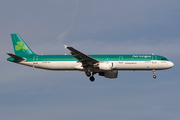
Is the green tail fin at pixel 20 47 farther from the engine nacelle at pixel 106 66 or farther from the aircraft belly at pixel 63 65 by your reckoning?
the engine nacelle at pixel 106 66

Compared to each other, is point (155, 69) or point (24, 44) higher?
point (24, 44)

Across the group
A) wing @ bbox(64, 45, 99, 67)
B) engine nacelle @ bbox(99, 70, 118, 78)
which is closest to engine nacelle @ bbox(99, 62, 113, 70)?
wing @ bbox(64, 45, 99, 67)

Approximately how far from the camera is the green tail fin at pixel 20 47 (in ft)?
187

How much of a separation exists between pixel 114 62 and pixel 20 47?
1947 cm

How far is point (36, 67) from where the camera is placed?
180ft

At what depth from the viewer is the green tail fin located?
56919 mm

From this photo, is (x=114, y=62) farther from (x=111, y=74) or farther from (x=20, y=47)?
(x=20, y=47)

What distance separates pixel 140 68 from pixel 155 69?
3.01 meters

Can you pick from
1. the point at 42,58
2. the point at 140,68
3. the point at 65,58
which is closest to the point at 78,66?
the point at 65,58

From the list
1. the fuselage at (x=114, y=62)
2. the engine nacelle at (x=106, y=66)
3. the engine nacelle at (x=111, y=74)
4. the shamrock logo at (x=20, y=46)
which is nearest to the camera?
the engine nacelle at (x=106, y=66)

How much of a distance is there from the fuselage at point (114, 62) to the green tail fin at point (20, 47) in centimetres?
261

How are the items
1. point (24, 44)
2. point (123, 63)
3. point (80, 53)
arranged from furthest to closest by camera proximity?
point (24, 44), point (123, 63), point (80, 53)

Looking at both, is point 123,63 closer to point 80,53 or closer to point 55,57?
point 80,53

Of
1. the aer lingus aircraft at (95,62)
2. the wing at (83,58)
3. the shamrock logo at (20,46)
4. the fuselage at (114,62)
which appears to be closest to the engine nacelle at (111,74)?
the aer lingus aircraft at (95,62)
